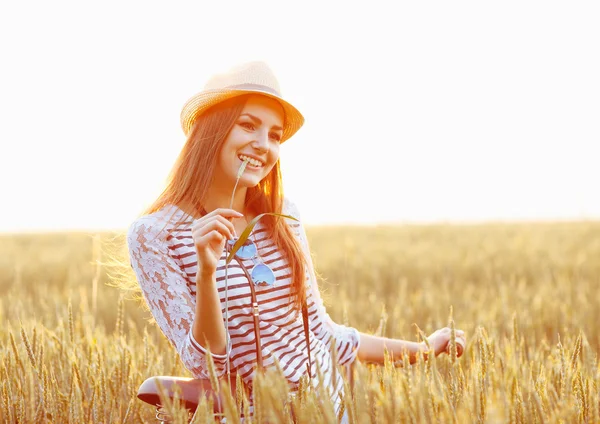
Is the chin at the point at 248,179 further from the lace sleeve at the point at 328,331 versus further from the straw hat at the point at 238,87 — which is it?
the lace sleeve at the point at 328,331

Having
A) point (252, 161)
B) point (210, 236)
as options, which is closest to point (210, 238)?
point (210, 236)

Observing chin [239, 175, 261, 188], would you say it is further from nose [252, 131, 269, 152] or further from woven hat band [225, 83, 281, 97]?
woven hat band [225, 83, 281, 97]

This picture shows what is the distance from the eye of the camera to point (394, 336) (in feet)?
10.9

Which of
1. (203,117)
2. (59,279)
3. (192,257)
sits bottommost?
(59,279)

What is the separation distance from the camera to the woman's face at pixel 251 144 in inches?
73.3

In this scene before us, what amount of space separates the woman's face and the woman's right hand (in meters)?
0.43

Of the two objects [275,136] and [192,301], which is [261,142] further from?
[192,301]

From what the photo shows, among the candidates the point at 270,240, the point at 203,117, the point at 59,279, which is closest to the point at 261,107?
the point at 203,117

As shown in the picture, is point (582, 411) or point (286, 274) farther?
point (286, 274)

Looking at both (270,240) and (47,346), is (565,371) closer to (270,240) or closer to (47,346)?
(270,240)

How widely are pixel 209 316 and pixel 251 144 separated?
0.54 metres

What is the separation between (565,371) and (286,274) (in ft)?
2.68

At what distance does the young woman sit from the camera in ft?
5.84

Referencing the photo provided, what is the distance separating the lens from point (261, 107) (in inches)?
75.2
